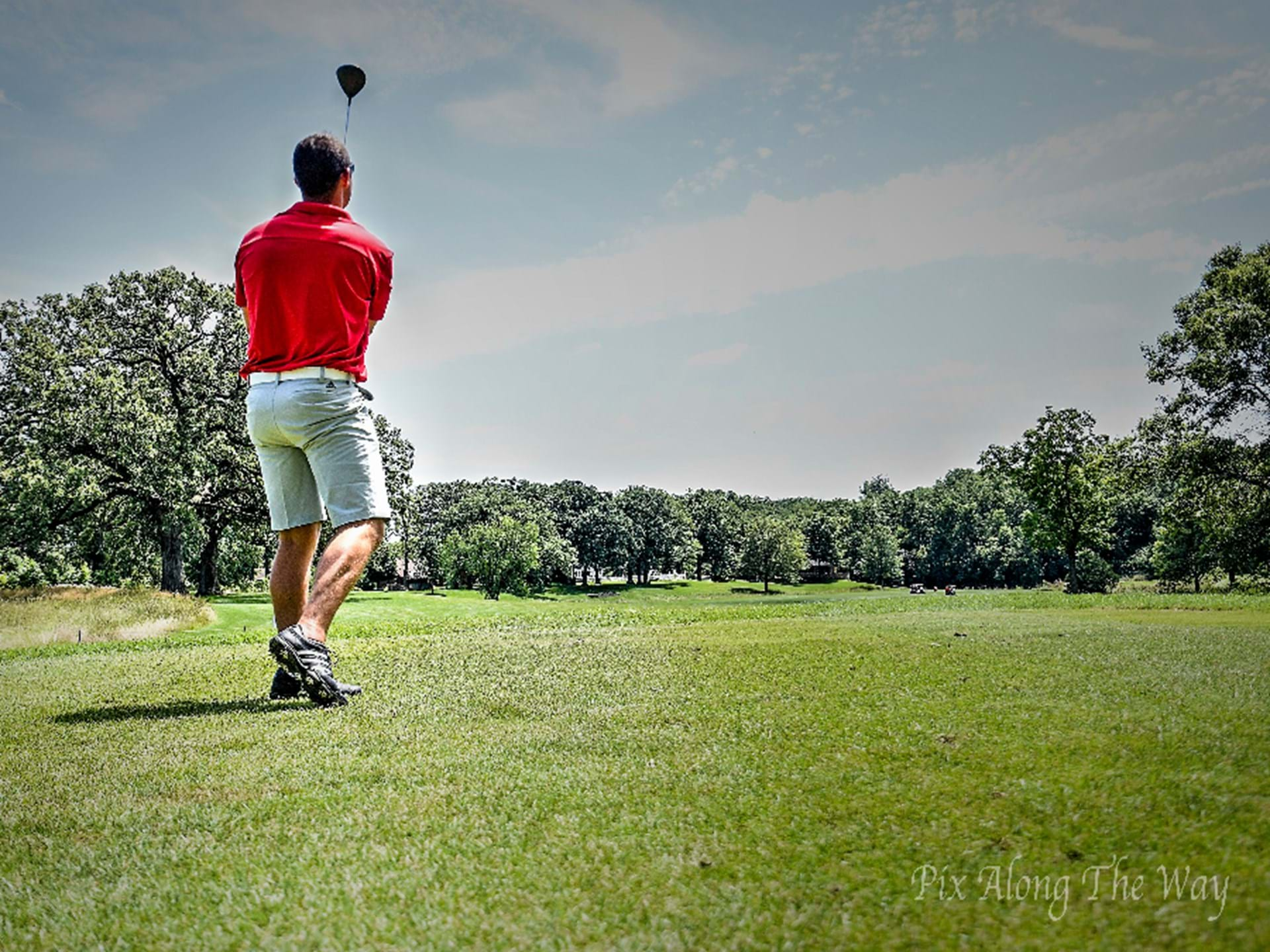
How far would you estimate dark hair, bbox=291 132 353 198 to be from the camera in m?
5.23

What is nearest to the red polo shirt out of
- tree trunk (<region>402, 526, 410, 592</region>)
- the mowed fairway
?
the mowed fairway

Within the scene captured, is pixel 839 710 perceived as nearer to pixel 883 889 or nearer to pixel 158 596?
pixel 883 889

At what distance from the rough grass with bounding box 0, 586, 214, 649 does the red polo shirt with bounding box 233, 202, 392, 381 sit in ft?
38.3

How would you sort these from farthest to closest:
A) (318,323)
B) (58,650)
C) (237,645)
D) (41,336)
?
(41,336)
(58,650)
(237,645)
(318,323)

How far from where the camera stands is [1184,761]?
7.24ft

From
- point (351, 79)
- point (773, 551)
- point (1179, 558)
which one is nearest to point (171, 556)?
point (351, 79)

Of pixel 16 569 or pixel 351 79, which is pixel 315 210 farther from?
pixel 16 569

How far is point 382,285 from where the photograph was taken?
5.30 meters

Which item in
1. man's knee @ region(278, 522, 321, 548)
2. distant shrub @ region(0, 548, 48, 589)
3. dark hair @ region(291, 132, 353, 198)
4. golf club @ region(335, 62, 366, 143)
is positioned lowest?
distant shrub @ region(0, 548, 48, 589)

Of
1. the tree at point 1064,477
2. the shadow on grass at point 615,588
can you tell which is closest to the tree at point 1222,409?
the tree at point 1064,477

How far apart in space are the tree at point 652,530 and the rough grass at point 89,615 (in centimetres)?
8280

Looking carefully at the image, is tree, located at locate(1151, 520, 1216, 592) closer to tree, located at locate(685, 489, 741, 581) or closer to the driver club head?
the driver club head

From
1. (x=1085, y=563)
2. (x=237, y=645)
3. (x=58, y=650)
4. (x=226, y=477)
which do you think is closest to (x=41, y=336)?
(x=226, y=477)

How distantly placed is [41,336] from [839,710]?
117 feet
